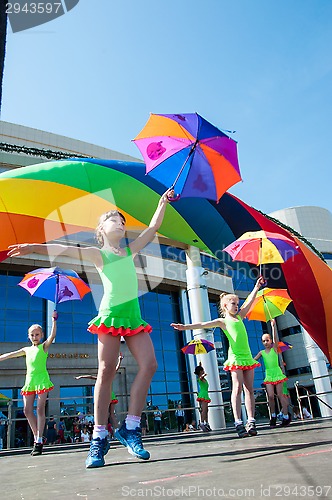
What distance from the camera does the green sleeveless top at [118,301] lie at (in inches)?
118

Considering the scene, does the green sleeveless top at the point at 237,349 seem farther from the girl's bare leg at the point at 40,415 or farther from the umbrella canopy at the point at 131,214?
the girl's bare leg at the point at 40,415

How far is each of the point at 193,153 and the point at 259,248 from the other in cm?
177

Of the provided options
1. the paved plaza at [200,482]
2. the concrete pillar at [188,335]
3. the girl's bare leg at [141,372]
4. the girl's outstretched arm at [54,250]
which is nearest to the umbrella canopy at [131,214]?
the girl's outstretched arm at [54,250]

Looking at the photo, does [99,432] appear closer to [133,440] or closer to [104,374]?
[133,440]

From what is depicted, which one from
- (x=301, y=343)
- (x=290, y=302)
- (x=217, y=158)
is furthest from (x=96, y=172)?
(x=301, y=343)

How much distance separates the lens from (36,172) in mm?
4957

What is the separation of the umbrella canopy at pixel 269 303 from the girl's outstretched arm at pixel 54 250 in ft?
15.5

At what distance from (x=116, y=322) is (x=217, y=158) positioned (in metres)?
2.57

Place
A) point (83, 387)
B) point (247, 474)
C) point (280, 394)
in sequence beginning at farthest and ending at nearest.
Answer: point (83, 387) < point (280, 394) < point (247, 474)

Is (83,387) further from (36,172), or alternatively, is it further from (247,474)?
(247,474)

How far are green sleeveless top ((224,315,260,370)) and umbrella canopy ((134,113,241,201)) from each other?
66.5 inches

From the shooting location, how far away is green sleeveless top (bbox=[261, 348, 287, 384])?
7.53 m

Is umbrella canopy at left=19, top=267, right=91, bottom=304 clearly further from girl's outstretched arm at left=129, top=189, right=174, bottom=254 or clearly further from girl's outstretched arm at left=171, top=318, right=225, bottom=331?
girl's outstretched arm at left=129, top=189, right=174, bottom=254

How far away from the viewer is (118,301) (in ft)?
10.1
